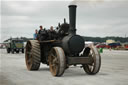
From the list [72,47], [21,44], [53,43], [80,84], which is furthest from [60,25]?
[21,44]

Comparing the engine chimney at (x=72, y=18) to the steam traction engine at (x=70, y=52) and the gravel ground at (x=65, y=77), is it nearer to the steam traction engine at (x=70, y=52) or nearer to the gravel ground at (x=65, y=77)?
the steam traction engine at (x=70, y=52)

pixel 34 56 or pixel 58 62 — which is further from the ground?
pixel 58 62

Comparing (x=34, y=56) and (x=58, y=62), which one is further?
(x=34, y=56)

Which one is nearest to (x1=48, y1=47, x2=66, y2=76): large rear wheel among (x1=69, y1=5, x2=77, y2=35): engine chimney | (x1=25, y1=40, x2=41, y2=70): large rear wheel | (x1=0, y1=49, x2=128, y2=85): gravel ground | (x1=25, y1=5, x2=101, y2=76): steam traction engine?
(x1=25, y1=5, x2=101, y2=76): steam traction engine

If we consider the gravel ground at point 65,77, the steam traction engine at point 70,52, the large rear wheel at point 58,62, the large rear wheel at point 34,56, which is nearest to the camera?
the gravel ground at point 65,77

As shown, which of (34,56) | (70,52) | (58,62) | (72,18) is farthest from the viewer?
(34,56)

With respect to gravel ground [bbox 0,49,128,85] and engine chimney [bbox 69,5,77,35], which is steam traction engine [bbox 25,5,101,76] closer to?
engine chimney [bbox 69,5,77,35]

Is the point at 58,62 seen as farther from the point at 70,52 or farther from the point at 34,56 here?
the point at 34,56

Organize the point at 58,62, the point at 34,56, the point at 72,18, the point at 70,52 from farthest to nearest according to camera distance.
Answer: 1. the point at 34,56
2. the point at 70,52
3. the point at 72,18
4. the point at 58,62

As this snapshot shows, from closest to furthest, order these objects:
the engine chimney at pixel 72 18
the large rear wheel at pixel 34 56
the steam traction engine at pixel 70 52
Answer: the steam traction engine at pixel 70 52 < the engine chimney at pixel 72 18 < the large rear wheel at pixel 34 56

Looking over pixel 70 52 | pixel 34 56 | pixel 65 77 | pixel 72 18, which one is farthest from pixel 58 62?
pixel 34 56

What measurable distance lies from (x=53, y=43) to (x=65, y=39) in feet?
4.30

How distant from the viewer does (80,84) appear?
8047 millimetres

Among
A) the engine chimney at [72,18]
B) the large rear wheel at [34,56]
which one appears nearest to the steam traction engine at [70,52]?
the engine chimney at [72,18]
